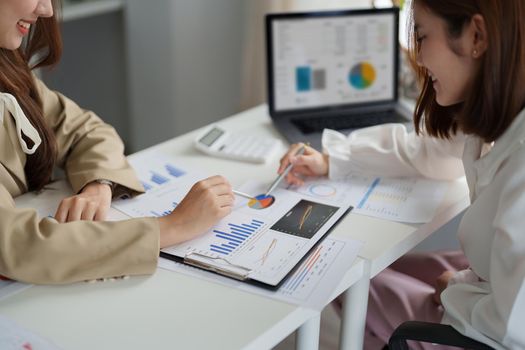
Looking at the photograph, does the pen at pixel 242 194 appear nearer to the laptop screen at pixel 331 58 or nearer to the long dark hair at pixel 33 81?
the long dark hair at pixel 33 81

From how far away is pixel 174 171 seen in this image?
1.47 m

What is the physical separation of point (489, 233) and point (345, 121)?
68 centimetres

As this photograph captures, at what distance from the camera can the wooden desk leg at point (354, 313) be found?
1.16 metres

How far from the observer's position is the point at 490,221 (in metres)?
1.13

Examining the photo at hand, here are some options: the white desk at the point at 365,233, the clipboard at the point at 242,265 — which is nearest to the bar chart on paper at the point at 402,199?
the white desk at the point at 365,233

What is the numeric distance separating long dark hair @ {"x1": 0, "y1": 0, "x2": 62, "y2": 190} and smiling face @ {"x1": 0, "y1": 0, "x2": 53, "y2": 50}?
0.07 m

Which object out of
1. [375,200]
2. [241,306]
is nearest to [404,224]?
[375,200]

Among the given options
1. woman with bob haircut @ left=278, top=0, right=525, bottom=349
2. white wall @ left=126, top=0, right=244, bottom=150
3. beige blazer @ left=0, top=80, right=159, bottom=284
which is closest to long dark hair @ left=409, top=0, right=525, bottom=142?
woman with bob haircut @ left=278, top=0, right=525, bottom=349

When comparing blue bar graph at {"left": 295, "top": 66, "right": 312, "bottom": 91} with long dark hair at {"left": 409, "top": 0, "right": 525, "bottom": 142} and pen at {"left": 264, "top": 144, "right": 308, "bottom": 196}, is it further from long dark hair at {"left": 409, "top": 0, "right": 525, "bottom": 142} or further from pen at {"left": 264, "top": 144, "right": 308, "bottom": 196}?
long dark hair at {"left": 409, "top": 0, "right": 525, "bottom": 142}

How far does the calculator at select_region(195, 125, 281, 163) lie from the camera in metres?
1.54

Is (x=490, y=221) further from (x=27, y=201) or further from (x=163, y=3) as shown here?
(x=163, y=3)

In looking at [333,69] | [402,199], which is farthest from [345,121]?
[402,199]

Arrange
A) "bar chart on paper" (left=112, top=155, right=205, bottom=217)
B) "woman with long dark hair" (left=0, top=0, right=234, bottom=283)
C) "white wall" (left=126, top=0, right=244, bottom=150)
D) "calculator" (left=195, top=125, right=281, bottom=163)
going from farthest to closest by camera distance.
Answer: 1. "white wall" (left=126, top=0, right=244, bottom=150)
2. "calculator" (left=195, top=125, right=281, bottom=163)
3. "bar chart on paper" (left=112, top=155, right=205, bottom=217)
4. "woman with long dark hair" (left=0, top=0, right=234, bottom=283)

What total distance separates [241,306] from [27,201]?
532 millimetres
